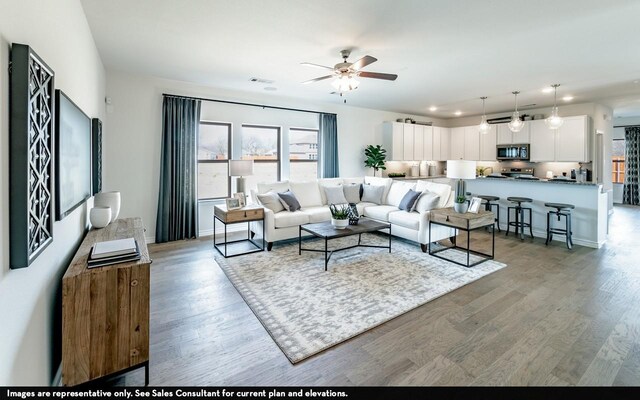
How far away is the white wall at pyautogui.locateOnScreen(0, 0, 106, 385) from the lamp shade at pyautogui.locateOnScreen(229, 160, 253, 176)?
2.54 meters

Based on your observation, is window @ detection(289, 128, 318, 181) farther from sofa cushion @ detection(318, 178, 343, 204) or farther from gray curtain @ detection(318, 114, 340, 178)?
sofa cushion @ detection(318, 178, 343, 204)

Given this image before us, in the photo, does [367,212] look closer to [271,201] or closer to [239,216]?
[271,201]

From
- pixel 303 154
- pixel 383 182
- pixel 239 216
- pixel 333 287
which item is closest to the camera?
pixel 333 287

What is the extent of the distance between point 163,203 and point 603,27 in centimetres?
598

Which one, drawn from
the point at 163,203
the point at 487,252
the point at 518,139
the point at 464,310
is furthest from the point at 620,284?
the point at 163,203

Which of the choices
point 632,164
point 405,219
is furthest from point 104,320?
point 632,164

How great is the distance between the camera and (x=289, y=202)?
16.8 ft

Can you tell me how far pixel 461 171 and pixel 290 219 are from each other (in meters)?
2.62

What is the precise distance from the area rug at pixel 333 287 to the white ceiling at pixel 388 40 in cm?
266

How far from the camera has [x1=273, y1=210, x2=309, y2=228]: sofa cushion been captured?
4.76 metres

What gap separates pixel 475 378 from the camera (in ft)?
6.37

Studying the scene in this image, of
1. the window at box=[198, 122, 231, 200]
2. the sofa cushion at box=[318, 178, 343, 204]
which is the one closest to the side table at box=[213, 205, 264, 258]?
the window at box=[198, 122, 231, 200]

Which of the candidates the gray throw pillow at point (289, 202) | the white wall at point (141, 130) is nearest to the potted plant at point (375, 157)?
the gray throw pillow at point (289, 202)

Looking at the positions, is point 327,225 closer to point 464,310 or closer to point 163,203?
point 464,310
